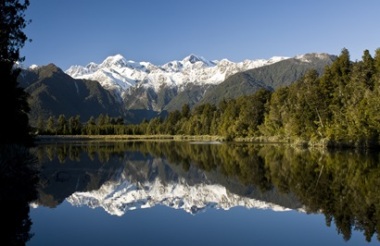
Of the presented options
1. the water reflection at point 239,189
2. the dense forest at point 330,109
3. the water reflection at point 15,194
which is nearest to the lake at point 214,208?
the water reflection at point 239,189

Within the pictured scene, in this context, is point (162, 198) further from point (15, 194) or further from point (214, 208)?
point (15, 194)

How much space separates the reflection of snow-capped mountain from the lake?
7cm

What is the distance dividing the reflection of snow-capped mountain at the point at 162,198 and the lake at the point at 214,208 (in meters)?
0.07

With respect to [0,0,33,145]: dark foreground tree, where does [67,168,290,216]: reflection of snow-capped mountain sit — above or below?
below

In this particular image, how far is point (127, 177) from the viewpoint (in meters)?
42.3

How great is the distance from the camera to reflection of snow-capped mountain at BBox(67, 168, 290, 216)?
26047 mm

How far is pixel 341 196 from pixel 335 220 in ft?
20.1

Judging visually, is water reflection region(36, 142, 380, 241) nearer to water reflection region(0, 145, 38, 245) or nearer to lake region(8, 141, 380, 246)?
lake region(8, 141, 380, 246)

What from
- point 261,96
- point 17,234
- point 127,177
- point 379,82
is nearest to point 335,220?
point 17,234

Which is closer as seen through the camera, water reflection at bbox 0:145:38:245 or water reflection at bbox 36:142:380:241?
water reflection at bbox 0:145:38:245

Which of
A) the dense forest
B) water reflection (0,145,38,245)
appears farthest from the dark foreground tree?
the dense forest

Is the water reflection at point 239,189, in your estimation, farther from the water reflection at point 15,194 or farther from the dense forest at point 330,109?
the dense forest at point 330,109

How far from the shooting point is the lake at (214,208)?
1820 cm

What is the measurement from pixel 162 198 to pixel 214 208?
5.37 meters
